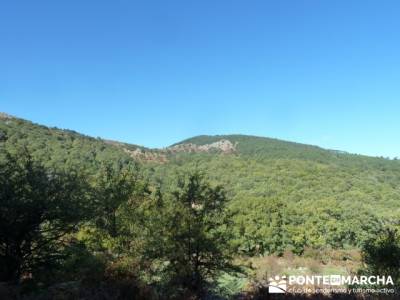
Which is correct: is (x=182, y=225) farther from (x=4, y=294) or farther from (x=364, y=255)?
(x=364, y=255)

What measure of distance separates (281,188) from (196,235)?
99.7 m

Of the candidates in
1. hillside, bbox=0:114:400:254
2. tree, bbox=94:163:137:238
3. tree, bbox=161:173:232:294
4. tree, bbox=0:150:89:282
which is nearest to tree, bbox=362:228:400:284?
tree, bbox=161:173:232:294

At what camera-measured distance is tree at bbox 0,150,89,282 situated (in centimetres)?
1005

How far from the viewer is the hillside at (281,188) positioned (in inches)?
2381

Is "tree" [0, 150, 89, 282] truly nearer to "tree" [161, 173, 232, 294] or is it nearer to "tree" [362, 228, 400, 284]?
"tree" [161, 173, 232, 294]

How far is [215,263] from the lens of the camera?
40.0 ft

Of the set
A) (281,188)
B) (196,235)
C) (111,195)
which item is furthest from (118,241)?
(281,188)

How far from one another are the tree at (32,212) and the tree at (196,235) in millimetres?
2694

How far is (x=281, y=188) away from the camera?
10875 cm

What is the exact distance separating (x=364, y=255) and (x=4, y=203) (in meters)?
12.0

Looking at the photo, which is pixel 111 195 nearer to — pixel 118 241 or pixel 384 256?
pixel 118 241

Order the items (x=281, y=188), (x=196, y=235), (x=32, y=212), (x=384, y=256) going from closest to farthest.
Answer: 1. (x=32, y=212)
2. (x=196, y=235)
3. (x=384, y=256)
4. (x=281, y=188)

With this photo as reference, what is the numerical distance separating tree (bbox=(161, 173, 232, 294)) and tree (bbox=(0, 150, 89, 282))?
2.69 m

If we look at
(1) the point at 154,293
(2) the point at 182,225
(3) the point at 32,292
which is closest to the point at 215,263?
(2) the point at 182,225
